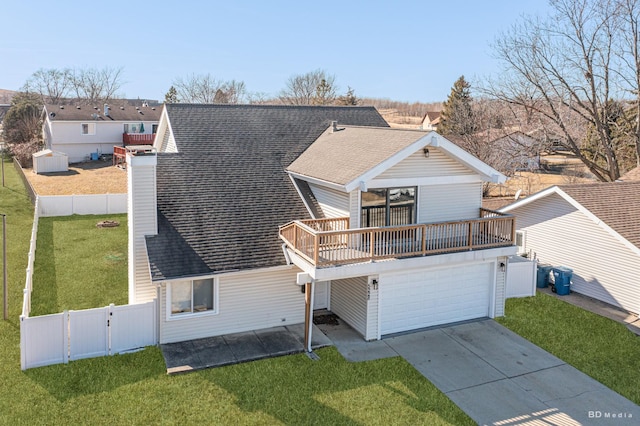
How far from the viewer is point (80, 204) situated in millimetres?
29906

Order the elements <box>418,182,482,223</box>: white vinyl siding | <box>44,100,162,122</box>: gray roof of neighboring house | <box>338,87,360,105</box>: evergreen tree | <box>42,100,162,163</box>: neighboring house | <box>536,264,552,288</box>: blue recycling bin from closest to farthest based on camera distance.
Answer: <box>418,182,482,223</box>: white vinyl siding → <box>536,264,552,288</box>: blue recycling bin → <box>42,100,162,163</box>: neighboring house → <box>44,100,162,122</box>: gray roof of neighboring house → <box>338,87,360,105</box>: evergreen tree

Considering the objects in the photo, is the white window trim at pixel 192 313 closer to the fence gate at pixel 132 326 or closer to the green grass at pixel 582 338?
the fence gate at pixel 132 326

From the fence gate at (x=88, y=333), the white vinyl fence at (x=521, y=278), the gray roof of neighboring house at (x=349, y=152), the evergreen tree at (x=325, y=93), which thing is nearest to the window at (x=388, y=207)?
the gray roof of neighboring house at (x=349, y=152)

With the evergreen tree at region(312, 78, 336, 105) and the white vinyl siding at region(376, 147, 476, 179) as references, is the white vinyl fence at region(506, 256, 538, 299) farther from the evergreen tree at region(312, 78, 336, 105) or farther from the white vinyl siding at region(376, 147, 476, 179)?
the evergreen tree at region(312, 78, 336, 105)

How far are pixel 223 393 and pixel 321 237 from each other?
4.83 metres

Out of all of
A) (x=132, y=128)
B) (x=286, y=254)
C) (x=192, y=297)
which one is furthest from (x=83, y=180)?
(x=286, y=254)

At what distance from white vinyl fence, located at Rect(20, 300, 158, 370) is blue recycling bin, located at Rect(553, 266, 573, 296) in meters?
13.7

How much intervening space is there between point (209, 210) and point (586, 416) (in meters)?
10.9

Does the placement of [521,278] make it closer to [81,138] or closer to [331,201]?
[331,201]

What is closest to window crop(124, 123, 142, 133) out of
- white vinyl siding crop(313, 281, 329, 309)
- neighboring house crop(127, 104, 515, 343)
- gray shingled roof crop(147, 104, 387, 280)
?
gray shingled roof crop(147, 104, 387, 280)

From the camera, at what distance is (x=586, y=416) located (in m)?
10.7

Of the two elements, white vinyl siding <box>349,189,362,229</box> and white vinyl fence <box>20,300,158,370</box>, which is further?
white vinyl siding <box>349,189,362,229</box>

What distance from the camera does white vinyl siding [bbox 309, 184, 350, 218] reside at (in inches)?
585

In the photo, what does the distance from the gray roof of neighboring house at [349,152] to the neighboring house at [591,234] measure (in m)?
7.32
